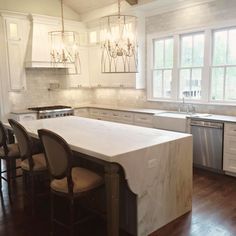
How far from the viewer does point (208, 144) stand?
4.21 meters

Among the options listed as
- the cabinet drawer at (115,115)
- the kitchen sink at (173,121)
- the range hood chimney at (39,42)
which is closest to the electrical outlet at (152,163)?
the kitchen sink at (173,121)

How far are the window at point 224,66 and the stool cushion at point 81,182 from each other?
122 inches

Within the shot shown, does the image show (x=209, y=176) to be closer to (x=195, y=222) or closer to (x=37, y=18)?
(x=195, y=222)

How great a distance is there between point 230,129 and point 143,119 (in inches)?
71.2

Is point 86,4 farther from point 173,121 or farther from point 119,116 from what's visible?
point 173,121

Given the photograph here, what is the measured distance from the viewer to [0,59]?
220 inches

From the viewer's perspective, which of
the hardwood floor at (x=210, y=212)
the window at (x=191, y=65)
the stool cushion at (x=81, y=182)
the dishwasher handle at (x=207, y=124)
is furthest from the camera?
the window at (x=191, y=65)

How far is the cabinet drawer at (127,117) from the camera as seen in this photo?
5.57 metres

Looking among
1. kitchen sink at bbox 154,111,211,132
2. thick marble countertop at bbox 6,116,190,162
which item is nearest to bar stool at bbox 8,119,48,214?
thick marble countertop at bbox 6,116,190,162

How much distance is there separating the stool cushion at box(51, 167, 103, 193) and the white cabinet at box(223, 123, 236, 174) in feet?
7.62

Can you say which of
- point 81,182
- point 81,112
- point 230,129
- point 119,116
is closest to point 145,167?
point 81,182

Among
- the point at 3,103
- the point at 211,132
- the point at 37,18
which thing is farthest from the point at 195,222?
the point at 37,18

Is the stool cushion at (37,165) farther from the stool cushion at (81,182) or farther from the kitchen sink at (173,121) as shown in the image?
the kitchen sink at (173,121)

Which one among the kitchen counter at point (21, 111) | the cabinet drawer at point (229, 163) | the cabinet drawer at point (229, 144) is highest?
the kitchen counter at point (21, 111)
